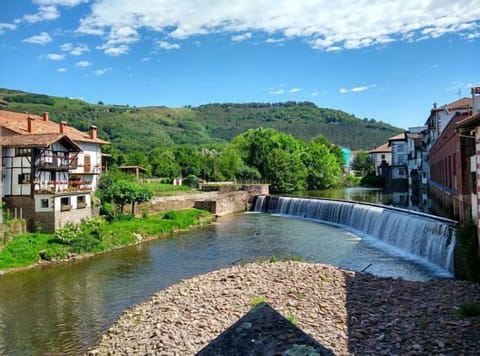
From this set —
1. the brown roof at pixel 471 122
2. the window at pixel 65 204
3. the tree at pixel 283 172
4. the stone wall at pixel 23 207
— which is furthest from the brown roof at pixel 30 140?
the tree at pixel 283 172

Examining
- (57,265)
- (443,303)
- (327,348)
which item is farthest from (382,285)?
(57,265)

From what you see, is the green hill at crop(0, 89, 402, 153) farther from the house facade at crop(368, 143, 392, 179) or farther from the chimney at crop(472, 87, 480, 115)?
the chimney at crop(472, 87, 480, 115)

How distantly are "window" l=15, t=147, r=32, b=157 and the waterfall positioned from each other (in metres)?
20.9

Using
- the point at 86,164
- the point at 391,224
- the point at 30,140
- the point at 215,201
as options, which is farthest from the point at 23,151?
the point at 391,224

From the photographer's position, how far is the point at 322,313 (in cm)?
1002

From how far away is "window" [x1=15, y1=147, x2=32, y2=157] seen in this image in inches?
993

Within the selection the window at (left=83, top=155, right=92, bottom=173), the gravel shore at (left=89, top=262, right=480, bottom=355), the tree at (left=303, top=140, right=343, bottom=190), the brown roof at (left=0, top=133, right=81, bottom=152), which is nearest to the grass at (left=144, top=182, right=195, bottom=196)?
the window at (left=83, top=155, right=92, bottom=173)

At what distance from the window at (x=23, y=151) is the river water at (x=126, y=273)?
306 inches

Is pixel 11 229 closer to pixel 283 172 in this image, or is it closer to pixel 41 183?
pixel 41 183

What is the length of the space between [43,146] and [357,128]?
Result: 559 feet

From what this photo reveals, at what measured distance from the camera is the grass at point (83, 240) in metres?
21.1

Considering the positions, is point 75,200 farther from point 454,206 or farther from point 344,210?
point 454,206

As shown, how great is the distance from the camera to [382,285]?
40.6 ft

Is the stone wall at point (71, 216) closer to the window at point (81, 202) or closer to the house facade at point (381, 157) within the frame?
the window at point (81, 202)
